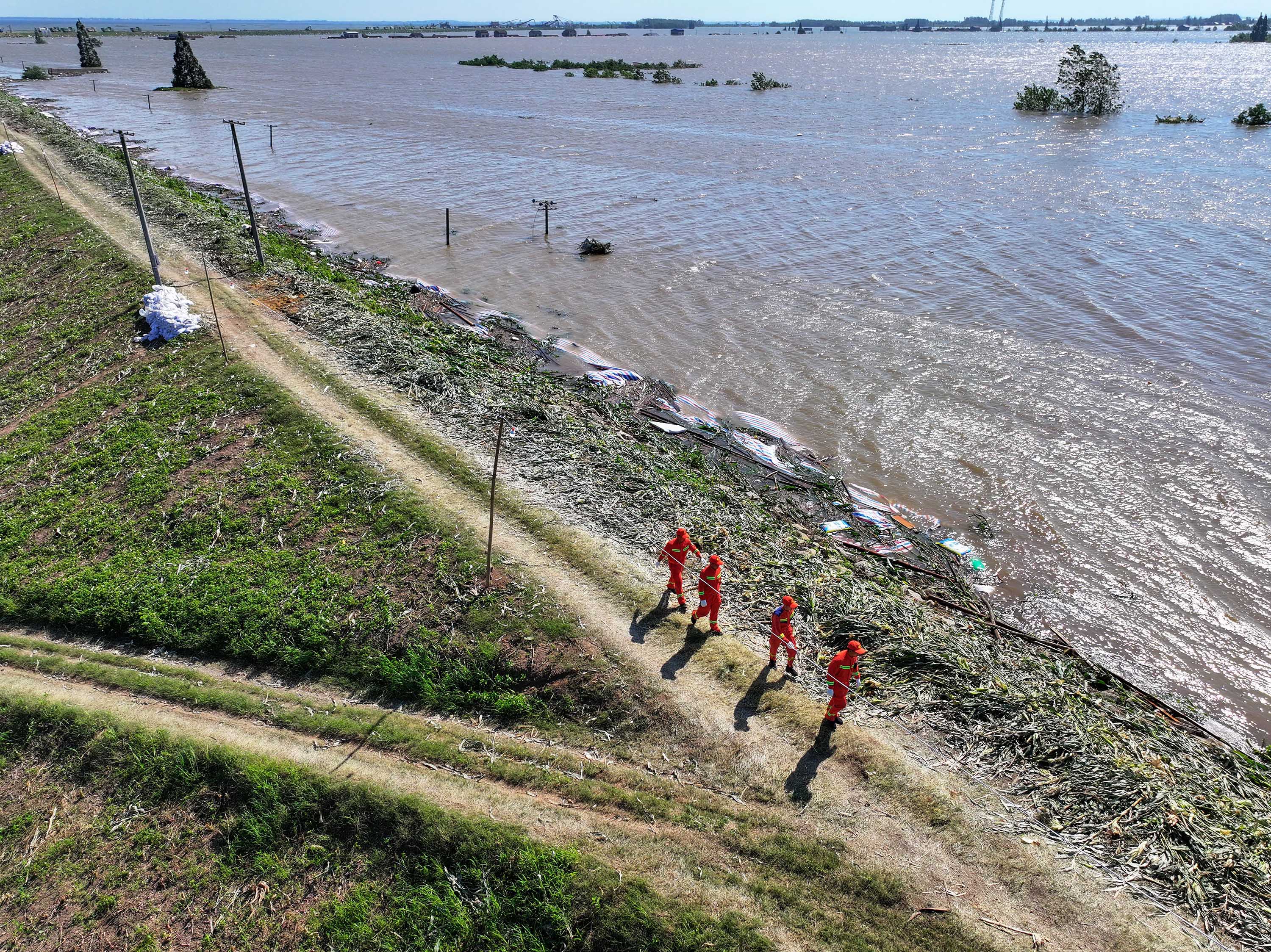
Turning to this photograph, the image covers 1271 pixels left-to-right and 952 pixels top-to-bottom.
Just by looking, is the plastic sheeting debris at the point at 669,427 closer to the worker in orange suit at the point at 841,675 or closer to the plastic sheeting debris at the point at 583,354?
the plastic sheeting debris at the point at 583,354

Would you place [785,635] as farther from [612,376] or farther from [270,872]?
[612,376]

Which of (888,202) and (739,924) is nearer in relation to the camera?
(739,924)

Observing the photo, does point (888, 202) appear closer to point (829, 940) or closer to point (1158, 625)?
point (1158, 625)

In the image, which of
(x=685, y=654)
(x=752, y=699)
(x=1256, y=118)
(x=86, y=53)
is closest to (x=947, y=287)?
(x=685, y=654)

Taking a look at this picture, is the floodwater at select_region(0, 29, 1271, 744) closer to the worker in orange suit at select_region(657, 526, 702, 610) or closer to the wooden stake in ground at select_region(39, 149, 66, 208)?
the worker in orange suit at select_region(657, 526, 702, 610)

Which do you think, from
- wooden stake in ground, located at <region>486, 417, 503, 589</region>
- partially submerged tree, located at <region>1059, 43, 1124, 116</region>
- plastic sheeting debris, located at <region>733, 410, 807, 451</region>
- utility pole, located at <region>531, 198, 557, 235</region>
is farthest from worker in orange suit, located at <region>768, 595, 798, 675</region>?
partially submerged tree, located at <region>1059, 43, 1124, 116</region>

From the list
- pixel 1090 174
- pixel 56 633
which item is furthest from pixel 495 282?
pixel 1090 174

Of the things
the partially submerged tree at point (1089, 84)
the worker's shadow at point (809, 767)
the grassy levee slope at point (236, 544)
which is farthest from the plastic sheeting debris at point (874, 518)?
the partially submerged tree at point (1089, 84)
